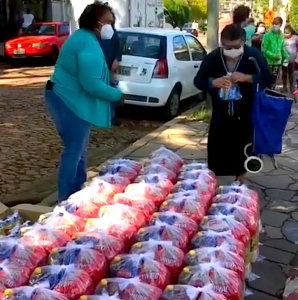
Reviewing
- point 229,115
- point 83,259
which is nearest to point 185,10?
point 229,115

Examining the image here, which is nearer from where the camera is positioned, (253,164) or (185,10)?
(253,164)

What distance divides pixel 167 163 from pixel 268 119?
122 cm

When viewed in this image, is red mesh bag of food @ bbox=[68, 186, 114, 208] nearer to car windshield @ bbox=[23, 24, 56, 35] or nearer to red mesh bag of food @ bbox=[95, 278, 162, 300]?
Answer: red mesh bag of food @ bbox=[95, 278, 162, 300]

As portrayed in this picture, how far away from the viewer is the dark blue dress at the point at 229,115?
198 inches

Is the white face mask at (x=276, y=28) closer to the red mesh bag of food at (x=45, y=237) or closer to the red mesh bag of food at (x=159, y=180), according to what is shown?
the red mesh bag of food at (x=159, y=180)

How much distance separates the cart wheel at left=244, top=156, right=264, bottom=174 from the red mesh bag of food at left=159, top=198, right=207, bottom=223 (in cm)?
172

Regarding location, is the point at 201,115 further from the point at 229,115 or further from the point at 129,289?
the point at 129,289

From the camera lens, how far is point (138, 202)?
3.60m

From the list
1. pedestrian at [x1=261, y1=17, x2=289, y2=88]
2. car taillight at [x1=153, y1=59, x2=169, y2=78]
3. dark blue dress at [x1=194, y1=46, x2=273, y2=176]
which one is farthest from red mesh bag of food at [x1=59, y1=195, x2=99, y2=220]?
pedestrian at [x1=261, y1=17, x2=289, y2=88]

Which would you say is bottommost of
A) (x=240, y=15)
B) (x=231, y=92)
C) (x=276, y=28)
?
(x=276, y=28)

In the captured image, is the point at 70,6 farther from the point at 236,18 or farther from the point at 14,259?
the point at 14,259

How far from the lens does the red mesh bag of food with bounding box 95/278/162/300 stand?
2.59 metres

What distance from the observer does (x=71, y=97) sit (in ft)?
14.9

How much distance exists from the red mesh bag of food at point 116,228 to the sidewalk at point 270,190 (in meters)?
1.12
